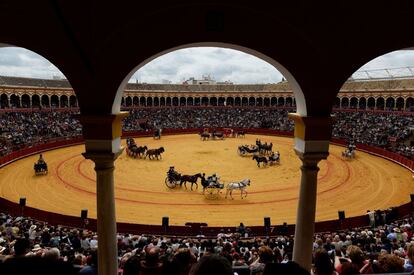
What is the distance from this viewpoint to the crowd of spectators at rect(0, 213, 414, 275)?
417 centimetres

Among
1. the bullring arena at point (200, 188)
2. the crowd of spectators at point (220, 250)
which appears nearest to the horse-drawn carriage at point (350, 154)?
the bullring arena at point (200, 188)

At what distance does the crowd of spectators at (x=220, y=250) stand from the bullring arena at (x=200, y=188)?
3.38m

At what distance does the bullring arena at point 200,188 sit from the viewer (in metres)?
17.2

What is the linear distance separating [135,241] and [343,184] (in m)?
15.5

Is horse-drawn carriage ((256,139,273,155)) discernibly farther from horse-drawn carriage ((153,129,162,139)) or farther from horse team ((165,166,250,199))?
horse-drawn carriage ((153,129,162,139))

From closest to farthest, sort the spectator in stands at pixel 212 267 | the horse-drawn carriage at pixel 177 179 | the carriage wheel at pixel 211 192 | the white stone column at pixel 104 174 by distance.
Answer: the spectator in stands at pixel 212 267 < the white stone column at pixel 104 174 < the carriage wheel at pixel 211 192 < the horse-drawn carriage at pixel 177 179

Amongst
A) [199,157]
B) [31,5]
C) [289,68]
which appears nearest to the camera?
[31,5]

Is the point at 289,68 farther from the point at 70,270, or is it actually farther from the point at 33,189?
the point at 33,189

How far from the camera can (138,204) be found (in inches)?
723

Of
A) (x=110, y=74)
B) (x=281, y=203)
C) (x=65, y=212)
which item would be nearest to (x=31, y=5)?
(x=110, y=74)

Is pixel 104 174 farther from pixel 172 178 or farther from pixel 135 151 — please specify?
pixel 135 151

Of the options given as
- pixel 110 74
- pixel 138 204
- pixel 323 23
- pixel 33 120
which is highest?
pixel 323 23

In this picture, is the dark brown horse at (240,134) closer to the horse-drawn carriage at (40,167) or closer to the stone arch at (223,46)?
the horse-drawn carriage at (40,167)

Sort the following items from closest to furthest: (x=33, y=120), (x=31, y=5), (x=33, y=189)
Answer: (x=31, y=5), (x=33, y=189), (x=33, y=120)
